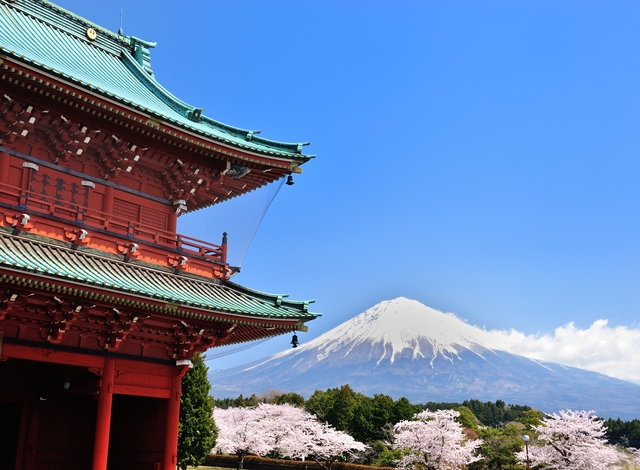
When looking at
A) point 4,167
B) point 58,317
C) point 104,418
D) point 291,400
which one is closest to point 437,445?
point 291,400

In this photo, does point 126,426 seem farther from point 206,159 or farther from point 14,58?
point 14,58

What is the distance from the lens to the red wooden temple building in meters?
11.8

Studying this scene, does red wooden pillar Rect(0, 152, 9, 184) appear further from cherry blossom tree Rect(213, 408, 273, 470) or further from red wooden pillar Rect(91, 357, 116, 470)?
cherry blossom tree Rect(213, 408, 273, 470)

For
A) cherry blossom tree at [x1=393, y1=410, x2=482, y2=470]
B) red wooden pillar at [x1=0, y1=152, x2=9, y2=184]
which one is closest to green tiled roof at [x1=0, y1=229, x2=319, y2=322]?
red wooden pillar at [x1=0, y1=152, x2=9, y2=184]

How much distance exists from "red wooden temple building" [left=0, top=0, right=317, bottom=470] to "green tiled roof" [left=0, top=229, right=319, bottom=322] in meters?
0.04

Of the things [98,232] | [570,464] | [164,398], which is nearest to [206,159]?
[98,232]

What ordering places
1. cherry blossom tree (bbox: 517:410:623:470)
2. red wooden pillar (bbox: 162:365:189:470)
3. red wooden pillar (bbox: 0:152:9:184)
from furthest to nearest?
cherry blossom tree (bbox: 517:410:623:470)
red wooden pillar (bbox: 162:365:189:470)
red wooden pillar (bbox: 0:152:9:184)

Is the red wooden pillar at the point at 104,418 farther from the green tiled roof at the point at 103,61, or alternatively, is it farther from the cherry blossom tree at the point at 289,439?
the cherry blossom tree at the point at 289,439

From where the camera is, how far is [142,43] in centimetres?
1844

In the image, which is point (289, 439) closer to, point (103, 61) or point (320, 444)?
point (320, 444)

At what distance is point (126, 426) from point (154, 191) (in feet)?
18.8

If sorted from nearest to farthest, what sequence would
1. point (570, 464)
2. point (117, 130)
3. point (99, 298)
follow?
point (99, 298) → point (117, 130) → point (570, 464)

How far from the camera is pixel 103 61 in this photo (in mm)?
16609

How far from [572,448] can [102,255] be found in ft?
91.2
